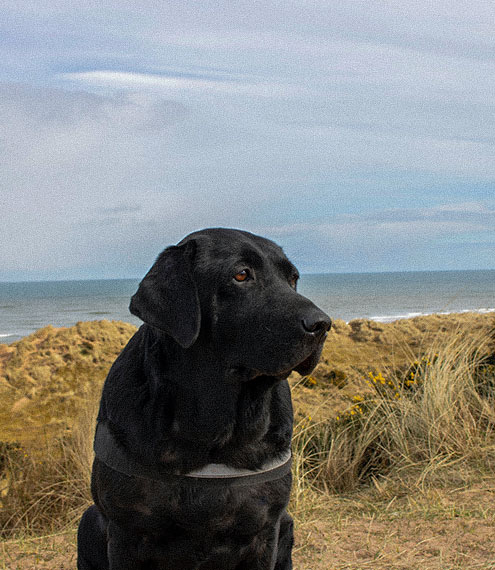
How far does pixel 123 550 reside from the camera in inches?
99.3

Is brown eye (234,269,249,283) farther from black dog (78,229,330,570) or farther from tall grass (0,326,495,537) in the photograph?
tall grass (0,326,495,537)

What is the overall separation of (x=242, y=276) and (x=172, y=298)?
0.29 metres

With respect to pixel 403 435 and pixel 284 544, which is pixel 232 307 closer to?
pixel 284 544

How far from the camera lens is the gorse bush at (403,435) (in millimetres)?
5422

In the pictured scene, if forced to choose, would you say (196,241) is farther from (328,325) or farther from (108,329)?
(108,329)

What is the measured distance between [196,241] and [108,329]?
6.36m

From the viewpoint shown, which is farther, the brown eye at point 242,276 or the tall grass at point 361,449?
the tall grass at point 361,449

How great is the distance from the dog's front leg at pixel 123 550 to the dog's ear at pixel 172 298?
852 millimetres

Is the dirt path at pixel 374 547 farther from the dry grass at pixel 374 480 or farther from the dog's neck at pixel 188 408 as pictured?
the dog's neck at pixel 188 408

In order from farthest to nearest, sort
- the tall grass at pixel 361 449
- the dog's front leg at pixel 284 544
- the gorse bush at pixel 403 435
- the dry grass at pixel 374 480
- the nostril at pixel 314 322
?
1. the gorse bush at pixel 403 435
2. the tall grass at pixel 361 449
3. the dry grass at pixel 374 480
4. the dog's front leg at pixel 284 544
5. the nostril at pixel 314 322

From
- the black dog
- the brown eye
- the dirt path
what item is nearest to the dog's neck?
the black dog

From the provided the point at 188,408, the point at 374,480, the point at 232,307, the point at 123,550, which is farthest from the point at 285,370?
the point at 374,480

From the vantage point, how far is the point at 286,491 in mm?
2627

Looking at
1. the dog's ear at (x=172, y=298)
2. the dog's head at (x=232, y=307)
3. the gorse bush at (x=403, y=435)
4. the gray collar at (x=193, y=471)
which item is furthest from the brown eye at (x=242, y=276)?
the gorse bush at (x=403, y=435)
